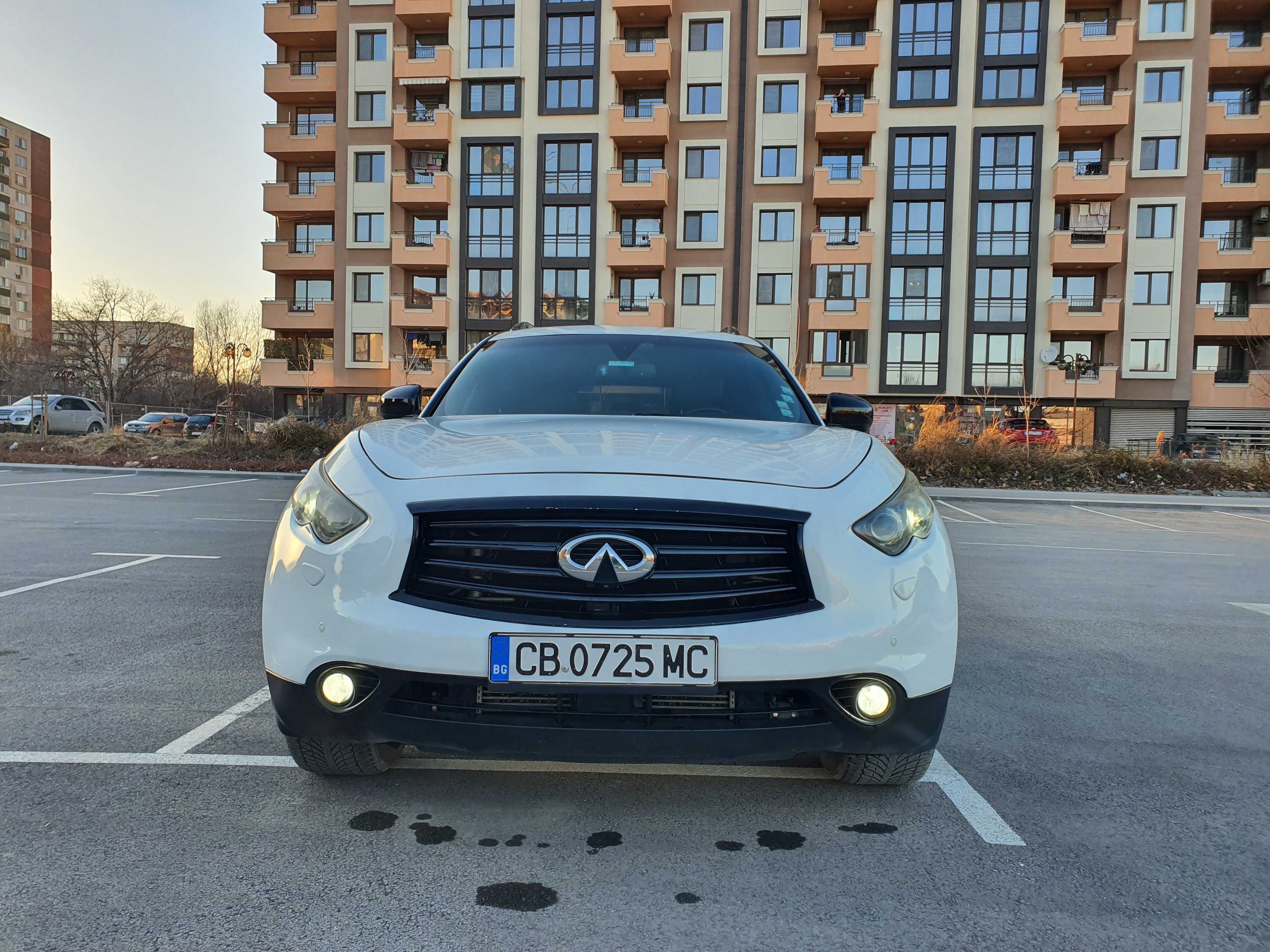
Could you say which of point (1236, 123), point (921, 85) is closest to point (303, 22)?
point (921, 85)

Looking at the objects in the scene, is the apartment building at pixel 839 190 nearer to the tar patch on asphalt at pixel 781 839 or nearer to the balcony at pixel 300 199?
the balcony at pixel 300 199

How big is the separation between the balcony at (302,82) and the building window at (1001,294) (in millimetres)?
32302

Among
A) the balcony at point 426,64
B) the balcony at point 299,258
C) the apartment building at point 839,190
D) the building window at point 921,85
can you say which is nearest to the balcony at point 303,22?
the apartment building at point 839,190

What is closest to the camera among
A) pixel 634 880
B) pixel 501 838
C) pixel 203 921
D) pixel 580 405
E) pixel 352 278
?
pixel 203 921

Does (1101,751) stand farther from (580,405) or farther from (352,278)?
(352,278)

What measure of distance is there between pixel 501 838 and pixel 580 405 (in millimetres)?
1772

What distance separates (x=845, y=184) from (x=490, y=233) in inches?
649

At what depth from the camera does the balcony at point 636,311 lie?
129 ft

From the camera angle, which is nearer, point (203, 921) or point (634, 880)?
point (203, 921)

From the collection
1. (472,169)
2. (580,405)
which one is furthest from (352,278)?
(580,405)

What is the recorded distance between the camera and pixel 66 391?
63.5m

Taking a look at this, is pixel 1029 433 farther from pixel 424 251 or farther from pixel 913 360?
pixel 424 251

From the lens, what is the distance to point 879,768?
8.89 feet

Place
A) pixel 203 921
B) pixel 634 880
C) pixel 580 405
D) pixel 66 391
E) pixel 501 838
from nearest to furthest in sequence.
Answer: pixel 203 921 < pixel 634 880 < pixel 501 838 < pixel 580 405 < pixel 66 391
